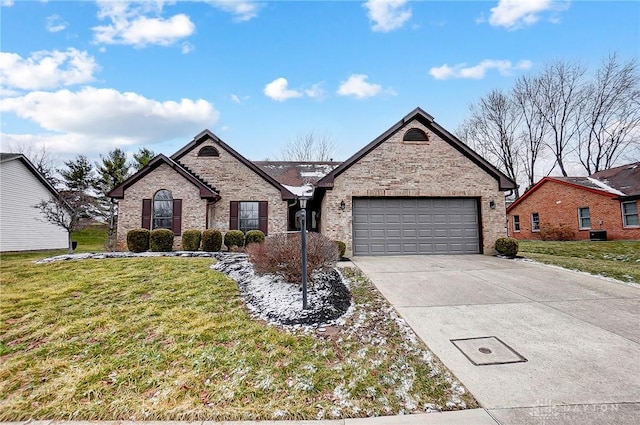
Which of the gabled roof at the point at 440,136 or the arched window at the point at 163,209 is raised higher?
the gabled roof at the point at 440,136

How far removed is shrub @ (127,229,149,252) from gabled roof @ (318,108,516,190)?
791 centimetres

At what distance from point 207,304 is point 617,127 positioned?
36.9 meters

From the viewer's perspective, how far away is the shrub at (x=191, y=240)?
13203mm

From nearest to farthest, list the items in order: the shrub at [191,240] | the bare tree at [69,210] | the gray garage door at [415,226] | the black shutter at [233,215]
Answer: the gray garage door at [415,226] < the shrub at [191,240] < the bare tree at [69,210] < the black shutter at [233,215]

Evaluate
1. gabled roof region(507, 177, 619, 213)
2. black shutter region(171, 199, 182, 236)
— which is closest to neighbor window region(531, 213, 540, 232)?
gabled roof region(507, 177, 619, 213)

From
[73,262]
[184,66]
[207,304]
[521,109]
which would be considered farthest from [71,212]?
[521,109]

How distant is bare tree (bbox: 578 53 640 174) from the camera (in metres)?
24.9

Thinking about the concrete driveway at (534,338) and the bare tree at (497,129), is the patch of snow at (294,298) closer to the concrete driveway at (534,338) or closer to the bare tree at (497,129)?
the concrete driveway at (534,338)

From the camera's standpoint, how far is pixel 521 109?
97.4ft

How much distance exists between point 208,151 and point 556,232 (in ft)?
74.4

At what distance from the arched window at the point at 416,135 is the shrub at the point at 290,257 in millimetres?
7616

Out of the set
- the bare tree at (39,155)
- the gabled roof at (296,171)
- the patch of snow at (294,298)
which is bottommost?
the patch of snow at (294,298)

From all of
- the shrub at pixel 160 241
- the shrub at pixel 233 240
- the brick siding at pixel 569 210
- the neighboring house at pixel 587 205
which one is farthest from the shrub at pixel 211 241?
the brick siding at pixel 569 210

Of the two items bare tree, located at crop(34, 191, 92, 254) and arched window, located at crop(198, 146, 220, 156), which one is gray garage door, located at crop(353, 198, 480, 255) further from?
bare tree, located at crop(34, 191, 92, 254)
